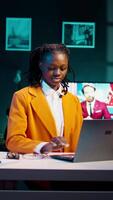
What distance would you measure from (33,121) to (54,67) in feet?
0.82

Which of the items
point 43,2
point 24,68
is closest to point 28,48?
point 24,68

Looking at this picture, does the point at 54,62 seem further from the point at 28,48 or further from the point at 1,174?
the point at 28,48

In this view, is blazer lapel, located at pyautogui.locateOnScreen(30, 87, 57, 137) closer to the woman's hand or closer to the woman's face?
the woman's face

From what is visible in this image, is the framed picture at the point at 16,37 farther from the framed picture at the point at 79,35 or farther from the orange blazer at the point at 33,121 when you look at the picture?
the orange blazer at the point at 33,121

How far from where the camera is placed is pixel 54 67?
1.92m

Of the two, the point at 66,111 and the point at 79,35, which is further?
the point at 79,35

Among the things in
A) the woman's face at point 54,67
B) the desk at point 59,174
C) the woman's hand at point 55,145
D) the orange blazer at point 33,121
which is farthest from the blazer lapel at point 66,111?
the desk at point 59,174

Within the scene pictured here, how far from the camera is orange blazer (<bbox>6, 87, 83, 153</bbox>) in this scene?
1837 mm

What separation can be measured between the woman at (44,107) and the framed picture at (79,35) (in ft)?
8.28

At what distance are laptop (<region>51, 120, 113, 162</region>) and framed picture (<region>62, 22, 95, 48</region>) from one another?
3.00 metres

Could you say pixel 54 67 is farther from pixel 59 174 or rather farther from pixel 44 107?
pixel 59 174

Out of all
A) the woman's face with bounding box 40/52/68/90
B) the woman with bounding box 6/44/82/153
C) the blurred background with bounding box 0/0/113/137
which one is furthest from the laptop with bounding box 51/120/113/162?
the blurred background with bounding box 0/0/113/137

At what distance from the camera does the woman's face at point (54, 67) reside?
1913 millimetres

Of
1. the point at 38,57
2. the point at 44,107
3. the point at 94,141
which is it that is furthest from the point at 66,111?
the point at 94,141
